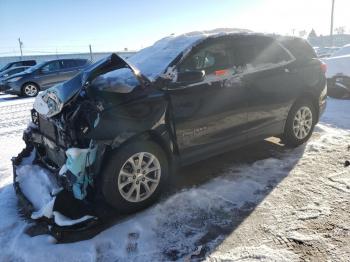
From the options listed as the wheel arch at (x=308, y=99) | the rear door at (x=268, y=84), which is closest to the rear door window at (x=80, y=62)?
the rear door at (x=268, y=84)

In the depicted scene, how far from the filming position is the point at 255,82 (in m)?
4.36

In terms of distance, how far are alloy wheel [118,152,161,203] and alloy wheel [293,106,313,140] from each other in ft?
8.65

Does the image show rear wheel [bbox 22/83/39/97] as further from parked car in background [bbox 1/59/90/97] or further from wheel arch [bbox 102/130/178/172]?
wheel arch [bbox 102/130/178/172]

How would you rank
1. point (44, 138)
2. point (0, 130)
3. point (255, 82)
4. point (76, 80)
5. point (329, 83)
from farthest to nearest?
point (329, 83) → point (0, 130) → point (255, 82) → point (44, 138) → point (76, 80)

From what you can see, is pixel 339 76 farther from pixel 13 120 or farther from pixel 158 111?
pixel 13 120

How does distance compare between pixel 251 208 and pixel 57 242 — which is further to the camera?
pixel 251 208

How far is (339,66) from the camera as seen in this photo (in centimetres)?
884

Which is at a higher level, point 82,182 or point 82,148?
point 82,148

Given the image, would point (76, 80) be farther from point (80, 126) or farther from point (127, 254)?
point (127, 254)

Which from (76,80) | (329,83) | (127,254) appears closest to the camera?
(127,254)

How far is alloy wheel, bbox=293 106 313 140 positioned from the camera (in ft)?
16.8

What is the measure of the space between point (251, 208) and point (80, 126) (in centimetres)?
192

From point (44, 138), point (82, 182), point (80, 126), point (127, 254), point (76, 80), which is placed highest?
point (76, 80)

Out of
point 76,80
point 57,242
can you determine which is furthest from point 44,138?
point 57,242
